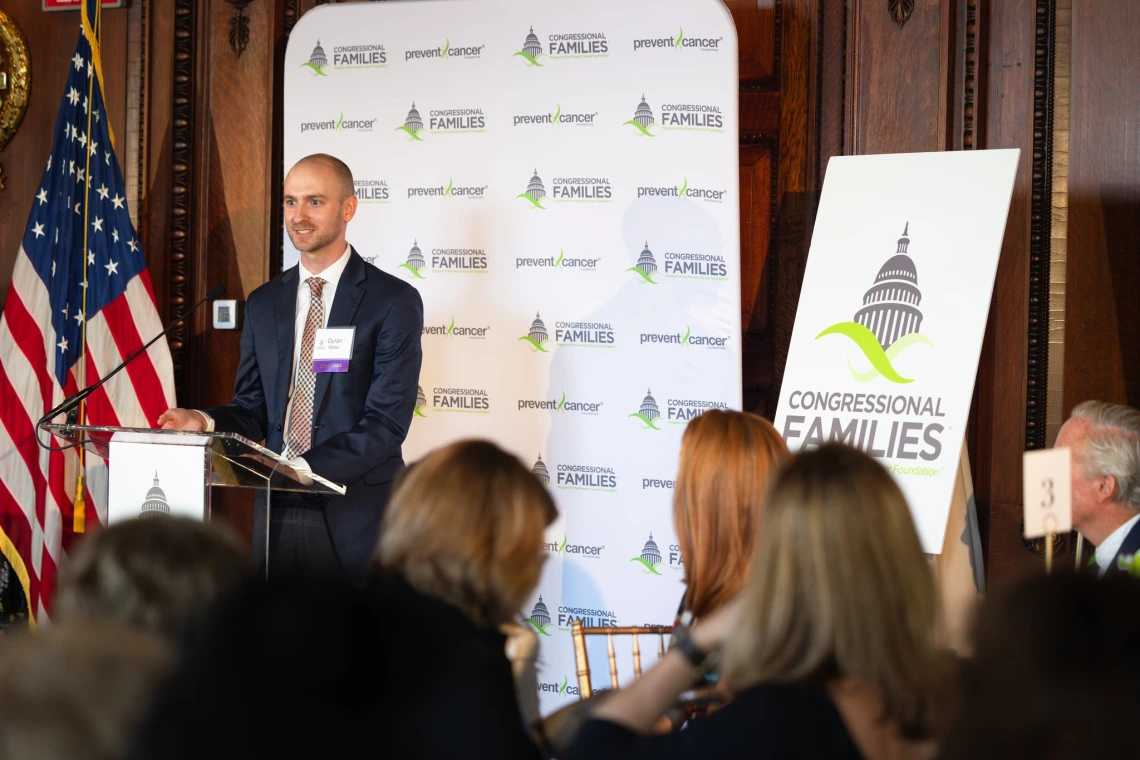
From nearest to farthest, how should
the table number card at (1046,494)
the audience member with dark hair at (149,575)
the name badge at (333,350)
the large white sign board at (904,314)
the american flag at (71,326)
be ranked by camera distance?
1. the audience member with dark hair at (149,575)
2. the table number card at (1046,494)
3. the large white sign board at (904,314)
4. the name badge at (333,350)
5. the american flag at (71,326)

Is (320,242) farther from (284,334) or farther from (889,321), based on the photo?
(889,321)

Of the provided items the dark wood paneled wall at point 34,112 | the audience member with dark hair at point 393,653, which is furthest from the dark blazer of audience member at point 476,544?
the dark wood paneled wall at point 34,112

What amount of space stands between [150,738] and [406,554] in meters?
0.70

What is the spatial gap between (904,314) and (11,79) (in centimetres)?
392

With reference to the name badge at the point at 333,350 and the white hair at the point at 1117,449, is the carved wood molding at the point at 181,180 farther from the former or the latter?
the white hair at the point at 1117,449

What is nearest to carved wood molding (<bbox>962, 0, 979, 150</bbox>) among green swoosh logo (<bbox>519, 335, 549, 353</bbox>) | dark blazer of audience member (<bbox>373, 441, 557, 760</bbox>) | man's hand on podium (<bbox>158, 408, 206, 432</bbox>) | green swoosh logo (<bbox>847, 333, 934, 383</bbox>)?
green swoosh logo (<bbox>847, 333, 934, 383</bbox>)

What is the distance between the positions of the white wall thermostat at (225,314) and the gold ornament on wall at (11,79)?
4.02 ft

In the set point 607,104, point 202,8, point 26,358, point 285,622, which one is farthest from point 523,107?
point 285,622

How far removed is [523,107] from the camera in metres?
4.48

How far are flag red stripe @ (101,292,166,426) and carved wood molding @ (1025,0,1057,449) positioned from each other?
11.0ft

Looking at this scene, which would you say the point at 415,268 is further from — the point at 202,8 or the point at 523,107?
the point at 202,8

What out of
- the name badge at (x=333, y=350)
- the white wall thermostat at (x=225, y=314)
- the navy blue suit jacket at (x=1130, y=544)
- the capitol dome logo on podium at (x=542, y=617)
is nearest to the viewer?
the navy blue suit jacket at (x=1130, y=544)

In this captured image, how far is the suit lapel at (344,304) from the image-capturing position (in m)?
3.78

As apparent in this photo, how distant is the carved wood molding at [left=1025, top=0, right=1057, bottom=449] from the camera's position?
13.9 ft
